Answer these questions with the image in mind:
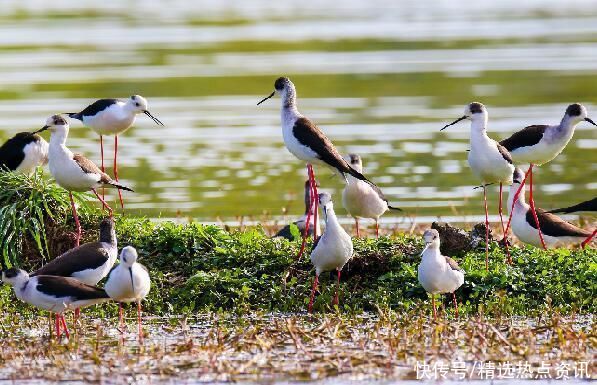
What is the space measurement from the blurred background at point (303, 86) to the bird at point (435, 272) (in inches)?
193

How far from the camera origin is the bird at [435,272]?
10398 mm

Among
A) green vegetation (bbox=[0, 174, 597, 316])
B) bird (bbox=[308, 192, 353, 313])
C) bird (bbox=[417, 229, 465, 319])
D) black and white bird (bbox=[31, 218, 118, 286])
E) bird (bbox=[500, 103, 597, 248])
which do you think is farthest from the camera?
bird (bbox=[500, 103, 597, 248])

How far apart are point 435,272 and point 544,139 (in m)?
3.07

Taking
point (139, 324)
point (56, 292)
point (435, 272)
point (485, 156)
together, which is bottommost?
point (139, 324)

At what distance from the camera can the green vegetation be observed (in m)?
11.1

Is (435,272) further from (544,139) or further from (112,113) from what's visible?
(112,113)

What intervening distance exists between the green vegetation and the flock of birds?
250 millimetres

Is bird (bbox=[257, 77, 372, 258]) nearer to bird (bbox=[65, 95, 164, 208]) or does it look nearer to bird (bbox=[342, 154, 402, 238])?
bird (bbox=[342, 154, 402, 238])

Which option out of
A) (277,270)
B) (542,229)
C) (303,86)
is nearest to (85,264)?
(277,270)

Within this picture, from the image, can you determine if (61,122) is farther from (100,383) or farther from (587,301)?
(587,301)

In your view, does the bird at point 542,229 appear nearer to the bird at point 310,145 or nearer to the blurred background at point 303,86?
the bird at point 310,145

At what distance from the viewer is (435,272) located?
409 inches

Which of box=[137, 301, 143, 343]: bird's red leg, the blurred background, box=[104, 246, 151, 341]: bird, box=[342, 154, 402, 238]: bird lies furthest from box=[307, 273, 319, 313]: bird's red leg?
the blurred background

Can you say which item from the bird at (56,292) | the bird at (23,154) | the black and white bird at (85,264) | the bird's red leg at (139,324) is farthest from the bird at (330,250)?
the bird at (23,154)
